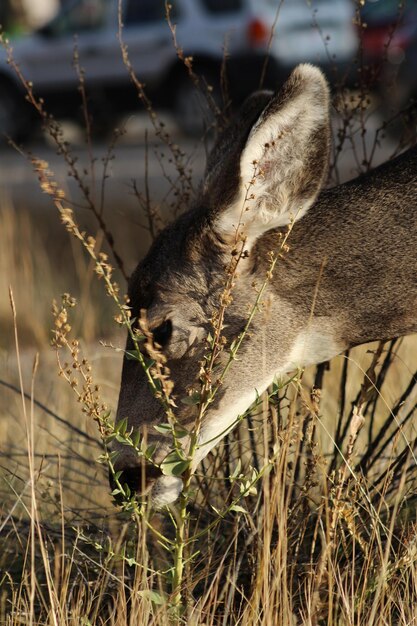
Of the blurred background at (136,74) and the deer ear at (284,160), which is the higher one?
the blurred background at (136,74)

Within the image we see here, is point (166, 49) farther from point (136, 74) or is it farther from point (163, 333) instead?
point (163, 333)

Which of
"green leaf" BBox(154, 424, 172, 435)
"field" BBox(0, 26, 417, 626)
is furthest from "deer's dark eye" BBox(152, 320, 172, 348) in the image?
"green leaf" BBox(154, 424, 172, 435)

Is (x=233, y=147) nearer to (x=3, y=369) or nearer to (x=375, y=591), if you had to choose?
(x=375, y=591)

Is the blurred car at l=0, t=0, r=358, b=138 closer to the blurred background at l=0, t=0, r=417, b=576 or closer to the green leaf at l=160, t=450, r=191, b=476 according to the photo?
the blurred background at l=0, t=0, r=417, b=576

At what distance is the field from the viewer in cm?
365

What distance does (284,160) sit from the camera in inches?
148

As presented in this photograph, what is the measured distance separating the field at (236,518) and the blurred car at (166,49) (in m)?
12.1

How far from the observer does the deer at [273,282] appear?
3.83 meters

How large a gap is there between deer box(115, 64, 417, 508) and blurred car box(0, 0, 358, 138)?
42.0 ft

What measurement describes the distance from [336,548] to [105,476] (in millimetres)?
1315

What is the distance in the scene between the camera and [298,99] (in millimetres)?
3574

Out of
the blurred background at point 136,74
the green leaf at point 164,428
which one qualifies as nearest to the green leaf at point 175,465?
the green leaf at point 164,428

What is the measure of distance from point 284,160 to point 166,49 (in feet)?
53.4

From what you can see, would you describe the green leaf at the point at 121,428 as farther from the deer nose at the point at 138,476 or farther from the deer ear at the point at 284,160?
the deer ear at the point at 284,160
